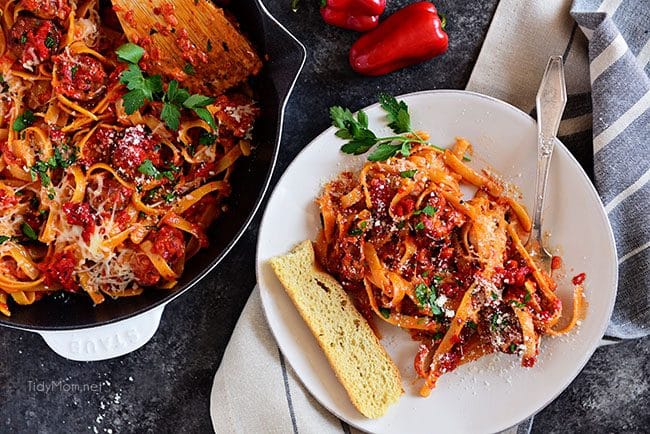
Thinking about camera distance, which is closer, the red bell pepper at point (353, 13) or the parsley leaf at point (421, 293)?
the parsley leaf at point (421, 293)

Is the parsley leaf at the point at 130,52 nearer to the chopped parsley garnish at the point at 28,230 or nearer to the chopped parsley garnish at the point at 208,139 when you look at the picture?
the chopped parsley garnish at the point at 208,139

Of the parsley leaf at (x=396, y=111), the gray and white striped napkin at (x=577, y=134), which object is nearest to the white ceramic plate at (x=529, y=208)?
the parsley leaf at (x=396, y=111)

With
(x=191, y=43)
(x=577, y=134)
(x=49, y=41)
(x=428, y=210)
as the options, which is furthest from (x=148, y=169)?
(x=577, y=134)

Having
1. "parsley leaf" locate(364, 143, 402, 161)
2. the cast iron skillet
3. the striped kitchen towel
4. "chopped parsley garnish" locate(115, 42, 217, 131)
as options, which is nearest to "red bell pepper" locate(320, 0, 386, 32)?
the cast iron skillet

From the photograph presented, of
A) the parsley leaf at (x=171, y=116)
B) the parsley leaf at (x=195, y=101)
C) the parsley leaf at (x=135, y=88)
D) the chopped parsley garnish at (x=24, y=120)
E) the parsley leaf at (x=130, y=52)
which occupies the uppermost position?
the parsley leaf at (x=130, y=52)

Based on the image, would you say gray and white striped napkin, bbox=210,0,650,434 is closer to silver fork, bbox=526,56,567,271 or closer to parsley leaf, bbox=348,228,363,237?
silver fork, bbox=526,56,567,271

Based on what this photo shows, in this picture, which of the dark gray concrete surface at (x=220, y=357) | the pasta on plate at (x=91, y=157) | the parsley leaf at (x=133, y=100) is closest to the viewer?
the parsley leaf at (x=133, y=100)

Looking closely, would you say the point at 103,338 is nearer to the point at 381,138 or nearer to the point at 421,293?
the point at 421,293
